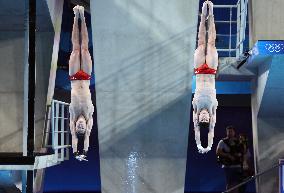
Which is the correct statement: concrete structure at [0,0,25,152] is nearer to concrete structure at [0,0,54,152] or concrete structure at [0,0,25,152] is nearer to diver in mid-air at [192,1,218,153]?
concrete structure at [0,0,54,152]

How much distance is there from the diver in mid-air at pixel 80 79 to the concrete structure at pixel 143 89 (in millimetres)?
1047

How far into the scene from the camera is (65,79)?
12.1 metres

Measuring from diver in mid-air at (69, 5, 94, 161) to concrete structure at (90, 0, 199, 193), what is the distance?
1047 millimetres

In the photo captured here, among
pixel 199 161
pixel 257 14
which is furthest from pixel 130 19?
pixel 199 161

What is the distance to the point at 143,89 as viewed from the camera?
9008 mm

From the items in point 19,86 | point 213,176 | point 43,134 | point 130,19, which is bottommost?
point 213,176

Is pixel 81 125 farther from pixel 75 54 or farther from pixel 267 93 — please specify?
pixel 267 93

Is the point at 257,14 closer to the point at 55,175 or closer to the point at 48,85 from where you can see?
the point at 48,85

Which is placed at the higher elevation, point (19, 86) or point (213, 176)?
point (19, 86)

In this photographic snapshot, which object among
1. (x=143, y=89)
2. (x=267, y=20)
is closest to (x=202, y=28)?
(x=143, y=89)

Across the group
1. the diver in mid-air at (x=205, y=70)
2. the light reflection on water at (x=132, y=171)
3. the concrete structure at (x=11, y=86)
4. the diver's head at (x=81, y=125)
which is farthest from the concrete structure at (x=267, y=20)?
the concrete structure at (x=11, y=86)

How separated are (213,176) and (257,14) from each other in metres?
5.26

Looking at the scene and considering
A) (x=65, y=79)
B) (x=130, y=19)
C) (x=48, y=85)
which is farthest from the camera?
(x=65, y=79)

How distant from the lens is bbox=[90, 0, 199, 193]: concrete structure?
29.2 feet
